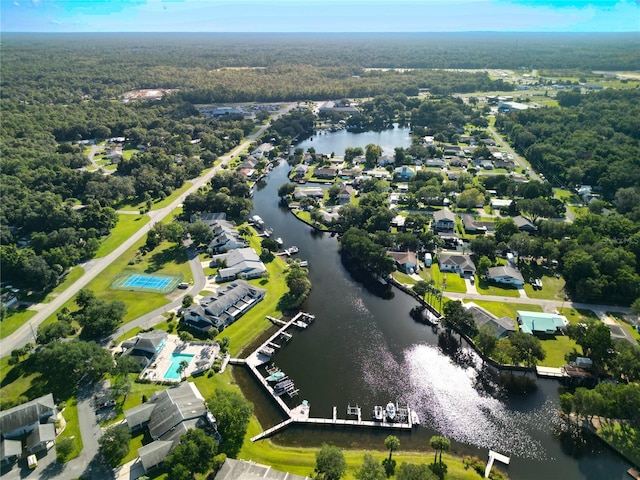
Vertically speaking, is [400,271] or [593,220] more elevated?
[593,220]

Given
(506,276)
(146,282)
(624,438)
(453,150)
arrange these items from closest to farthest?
(624,438), (506,276), (146,282), (453,150)

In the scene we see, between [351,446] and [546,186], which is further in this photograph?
[546,186]

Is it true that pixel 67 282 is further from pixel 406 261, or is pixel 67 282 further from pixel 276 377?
pixel 406 261

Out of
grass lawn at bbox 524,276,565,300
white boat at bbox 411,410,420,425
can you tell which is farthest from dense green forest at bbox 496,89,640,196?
white boat at bbox 411,410,420,425

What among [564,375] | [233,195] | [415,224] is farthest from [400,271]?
[233,195]

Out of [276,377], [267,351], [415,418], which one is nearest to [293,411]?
[276,377]

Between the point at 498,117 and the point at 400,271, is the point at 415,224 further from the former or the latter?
the point at 498,117

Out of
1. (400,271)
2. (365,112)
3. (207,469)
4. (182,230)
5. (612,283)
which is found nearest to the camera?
(207,469)
